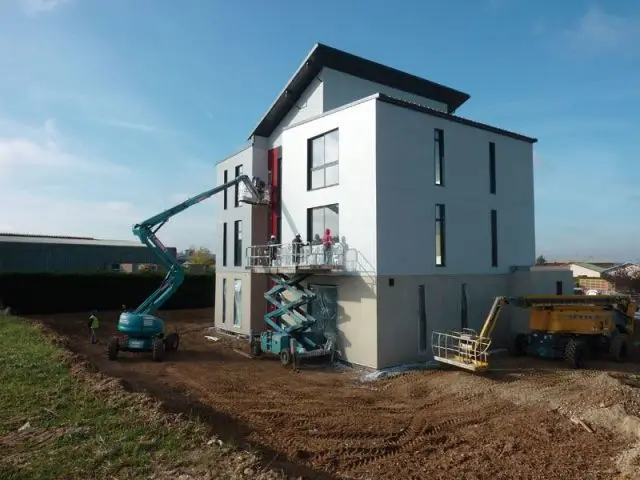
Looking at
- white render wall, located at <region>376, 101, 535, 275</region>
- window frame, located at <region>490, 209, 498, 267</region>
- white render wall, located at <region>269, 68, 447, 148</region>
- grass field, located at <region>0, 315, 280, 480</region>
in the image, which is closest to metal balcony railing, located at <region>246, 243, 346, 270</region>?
white render wall, located at <region>376, 101, 535, 275</region>

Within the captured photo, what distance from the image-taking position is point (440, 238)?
55.5 ft

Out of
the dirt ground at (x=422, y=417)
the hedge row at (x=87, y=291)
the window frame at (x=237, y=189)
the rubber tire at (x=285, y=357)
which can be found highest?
the window frame at (x=237, y=189)

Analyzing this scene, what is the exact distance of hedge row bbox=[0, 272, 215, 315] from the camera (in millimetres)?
29359

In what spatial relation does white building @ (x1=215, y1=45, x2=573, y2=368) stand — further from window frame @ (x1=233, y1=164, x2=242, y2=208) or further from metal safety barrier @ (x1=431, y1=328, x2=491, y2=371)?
window frame @ (x1=233, y1=164, x2=242, y2=208)

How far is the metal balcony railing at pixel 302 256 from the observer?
16.2 metres

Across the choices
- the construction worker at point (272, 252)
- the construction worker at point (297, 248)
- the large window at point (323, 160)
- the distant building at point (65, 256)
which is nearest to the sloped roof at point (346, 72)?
the large window at point (323, 160)

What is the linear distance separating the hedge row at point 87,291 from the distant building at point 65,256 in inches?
110

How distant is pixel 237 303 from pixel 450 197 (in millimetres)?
11711

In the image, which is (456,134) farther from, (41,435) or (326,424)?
(41,435)

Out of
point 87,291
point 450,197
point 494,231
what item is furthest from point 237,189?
point 87,291

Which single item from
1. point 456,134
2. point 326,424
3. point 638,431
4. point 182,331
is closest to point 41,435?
point 326,424

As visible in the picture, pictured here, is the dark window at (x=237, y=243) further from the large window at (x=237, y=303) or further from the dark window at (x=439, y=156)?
the dark window at (x=439, y=156)

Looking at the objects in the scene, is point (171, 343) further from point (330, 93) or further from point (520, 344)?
point (520, 344)

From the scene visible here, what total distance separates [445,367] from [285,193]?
9.34m
